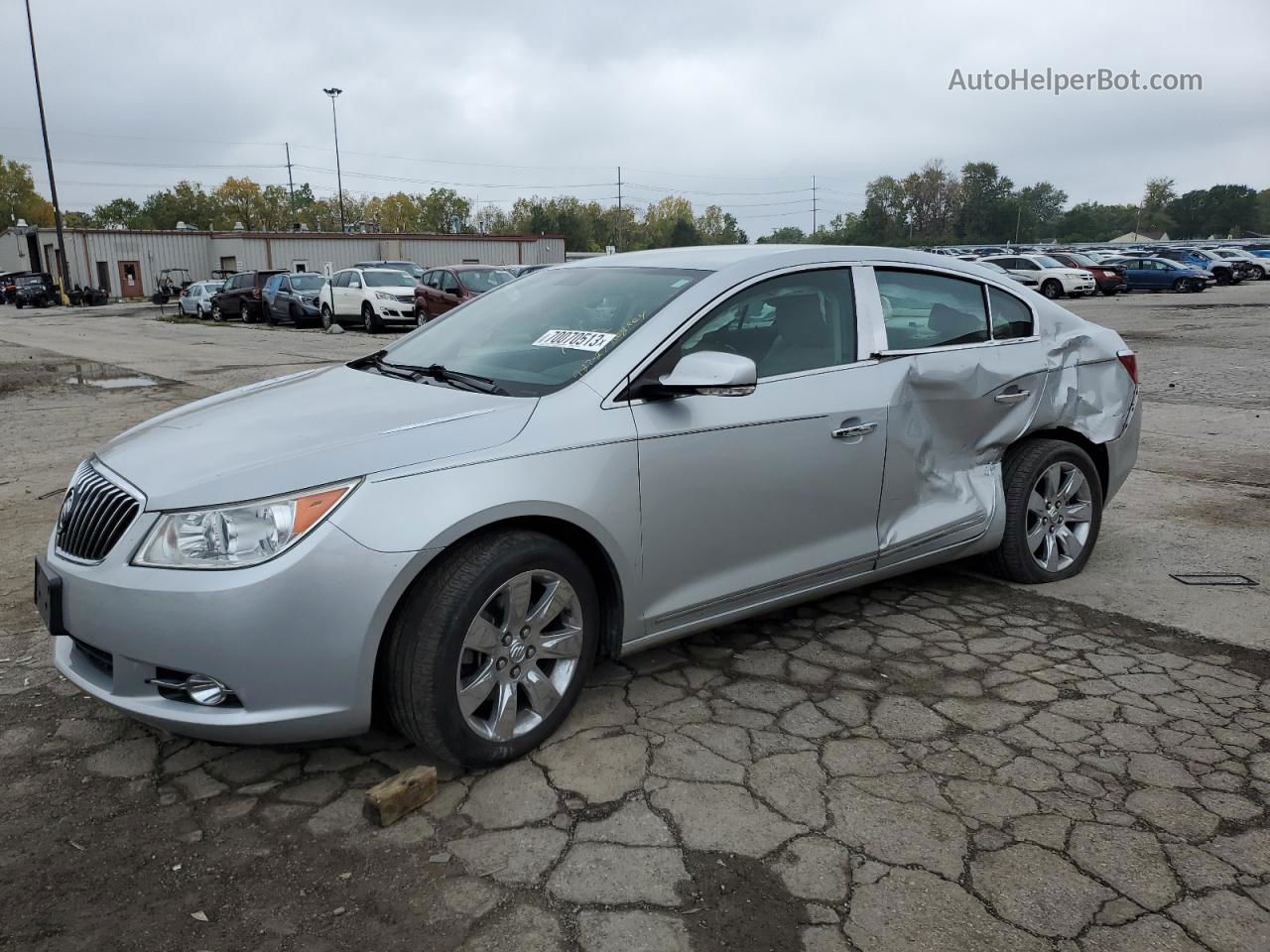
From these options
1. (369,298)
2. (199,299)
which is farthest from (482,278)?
(199,299)

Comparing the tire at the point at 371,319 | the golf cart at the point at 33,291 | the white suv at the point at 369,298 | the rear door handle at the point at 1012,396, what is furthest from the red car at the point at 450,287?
the golf cart at the point at 33,291

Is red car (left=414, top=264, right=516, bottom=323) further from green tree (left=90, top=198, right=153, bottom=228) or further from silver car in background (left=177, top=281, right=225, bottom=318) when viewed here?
green tree (left=90, top=198, right=153, bottom=228)

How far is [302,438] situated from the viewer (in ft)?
9.65

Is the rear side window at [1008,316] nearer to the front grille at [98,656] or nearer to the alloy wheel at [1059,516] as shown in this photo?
the alloy wheel at [1059,516]

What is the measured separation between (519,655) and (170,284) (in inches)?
2175

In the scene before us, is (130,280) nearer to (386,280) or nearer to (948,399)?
(386,280)

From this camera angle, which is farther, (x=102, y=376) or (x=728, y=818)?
(x=102, y=376)

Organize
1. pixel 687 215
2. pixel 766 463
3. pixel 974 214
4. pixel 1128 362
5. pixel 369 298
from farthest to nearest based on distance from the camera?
1. pixel 687 215
2. pixel 974 214
3. pixel 369 298
4. pixel 1128 362
5. pixel 766 463

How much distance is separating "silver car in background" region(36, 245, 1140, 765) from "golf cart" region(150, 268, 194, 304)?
147ft

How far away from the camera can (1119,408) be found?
190 inches

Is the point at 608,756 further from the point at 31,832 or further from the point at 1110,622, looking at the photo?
the point at 1110,622

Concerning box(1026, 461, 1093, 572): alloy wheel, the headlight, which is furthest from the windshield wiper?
box(1026, 461, 1093, 572): alloy wheel

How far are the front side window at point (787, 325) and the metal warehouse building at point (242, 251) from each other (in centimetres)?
5108

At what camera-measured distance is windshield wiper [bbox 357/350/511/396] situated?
3.35 meters
